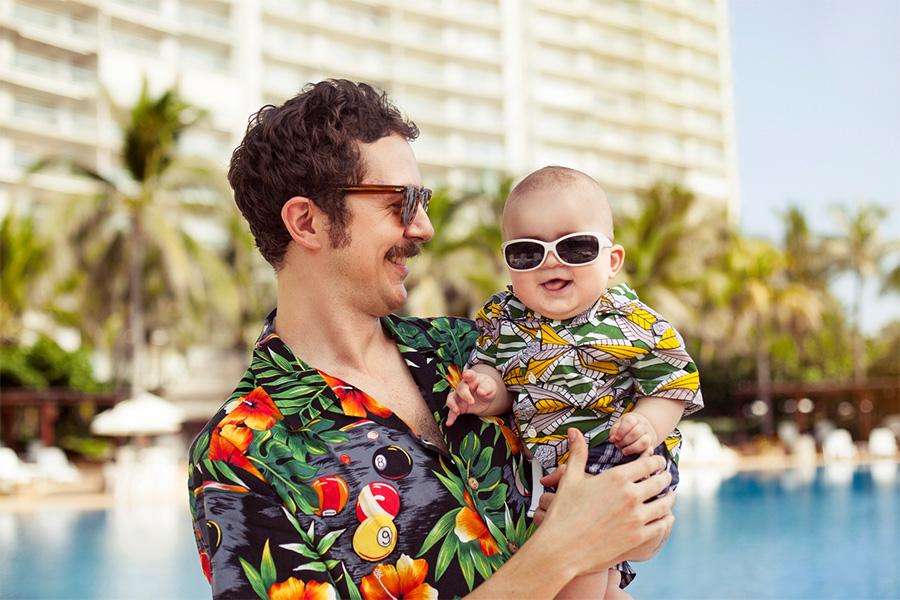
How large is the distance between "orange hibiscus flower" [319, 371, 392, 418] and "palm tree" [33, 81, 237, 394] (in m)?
22.6

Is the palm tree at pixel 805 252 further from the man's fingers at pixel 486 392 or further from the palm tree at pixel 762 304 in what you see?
the man's fingers at pixel 486 392

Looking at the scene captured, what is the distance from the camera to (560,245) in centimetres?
245

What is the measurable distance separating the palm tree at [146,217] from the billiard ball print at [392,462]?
22.7m

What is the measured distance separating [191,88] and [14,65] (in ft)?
29.4

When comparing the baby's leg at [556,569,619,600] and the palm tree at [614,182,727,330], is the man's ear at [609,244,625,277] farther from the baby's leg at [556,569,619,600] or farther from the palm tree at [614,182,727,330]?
the palm tree at [614,182,727,330]

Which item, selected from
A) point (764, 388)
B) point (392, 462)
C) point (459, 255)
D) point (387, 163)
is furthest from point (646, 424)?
point (764, 388)

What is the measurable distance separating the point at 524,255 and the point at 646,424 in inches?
20.7

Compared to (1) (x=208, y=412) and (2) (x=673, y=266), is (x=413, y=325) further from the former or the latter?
(1) (x=208, y=412)

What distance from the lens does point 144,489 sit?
69.8 feet

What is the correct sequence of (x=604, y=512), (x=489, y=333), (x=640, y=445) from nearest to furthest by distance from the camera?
(x=604, y=512) < (x=640, y=445) < (x=489, y=333)

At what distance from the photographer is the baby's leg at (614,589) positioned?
7.75ft

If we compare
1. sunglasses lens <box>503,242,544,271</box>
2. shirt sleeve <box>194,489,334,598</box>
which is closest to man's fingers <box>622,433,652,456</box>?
sunglasses lens <box>503,242,544,271</box>

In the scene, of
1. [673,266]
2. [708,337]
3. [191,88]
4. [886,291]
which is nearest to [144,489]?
[673,266]

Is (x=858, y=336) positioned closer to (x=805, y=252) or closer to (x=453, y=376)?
(x=805, y=252)
